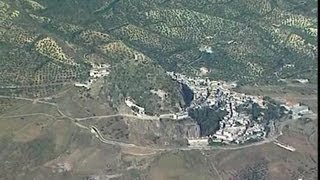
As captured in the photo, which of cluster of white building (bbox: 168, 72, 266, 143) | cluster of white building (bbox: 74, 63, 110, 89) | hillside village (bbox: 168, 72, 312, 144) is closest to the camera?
hillside village (bbox: 168, 72, 312, 144)

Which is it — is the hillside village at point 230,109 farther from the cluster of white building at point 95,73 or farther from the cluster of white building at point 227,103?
the cluster of white building at point 95,73

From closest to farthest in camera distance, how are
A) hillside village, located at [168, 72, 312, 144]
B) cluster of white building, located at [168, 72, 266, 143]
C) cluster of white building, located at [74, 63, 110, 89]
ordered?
hillside village, located at [168, 72, 312, 144]
cluster of white building, located at [168, 72, 266, 143]
cluster of white building, located at [74, 63, 110, 89]

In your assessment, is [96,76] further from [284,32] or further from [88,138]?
[284,32]

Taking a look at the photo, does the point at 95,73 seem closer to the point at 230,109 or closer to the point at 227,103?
the point at 227,103

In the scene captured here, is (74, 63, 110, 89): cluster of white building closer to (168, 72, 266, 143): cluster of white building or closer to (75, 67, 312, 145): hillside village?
(75, 67, 312, 145): hillside village

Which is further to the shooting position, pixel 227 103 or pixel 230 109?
pixel 227 103

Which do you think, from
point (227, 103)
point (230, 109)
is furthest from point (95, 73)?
point (230, 109)

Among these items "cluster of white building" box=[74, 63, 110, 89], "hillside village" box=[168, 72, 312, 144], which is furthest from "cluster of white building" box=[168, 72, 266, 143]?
"cluster of white building" box=[74, 63, 110, 89]

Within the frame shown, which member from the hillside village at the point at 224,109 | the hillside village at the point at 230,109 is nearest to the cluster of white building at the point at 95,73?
the hillside village at the point at 224,109
